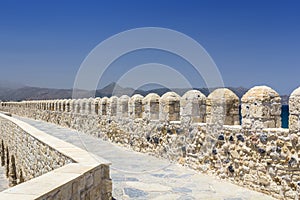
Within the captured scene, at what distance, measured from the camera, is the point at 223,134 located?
611 centimetres

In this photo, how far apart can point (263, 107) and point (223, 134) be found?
1106 mm

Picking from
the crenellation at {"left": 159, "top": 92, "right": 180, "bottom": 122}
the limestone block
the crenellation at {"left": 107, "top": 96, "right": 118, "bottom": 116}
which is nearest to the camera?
the limestone block

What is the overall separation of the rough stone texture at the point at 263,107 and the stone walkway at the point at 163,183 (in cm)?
101

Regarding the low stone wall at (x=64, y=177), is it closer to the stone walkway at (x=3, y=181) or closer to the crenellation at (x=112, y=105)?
the crenellation at (x=112, y=105)

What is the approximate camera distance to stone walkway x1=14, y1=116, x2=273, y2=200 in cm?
519

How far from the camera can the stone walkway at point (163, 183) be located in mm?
5188

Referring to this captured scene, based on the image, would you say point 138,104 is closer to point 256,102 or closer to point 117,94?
point 117,94

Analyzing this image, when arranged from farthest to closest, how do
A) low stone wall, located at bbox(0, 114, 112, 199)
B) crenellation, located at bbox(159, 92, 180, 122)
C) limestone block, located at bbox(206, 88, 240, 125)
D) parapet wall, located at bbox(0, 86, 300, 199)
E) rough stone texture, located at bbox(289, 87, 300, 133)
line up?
crenellation, located at bbox(159, 92, 180, 122), limestone block, located at bbox(206, 88, 240, 125), parapet wall, located at bbox(0, 86, 300, 199), rough stone texture, located at bbox(289, 87, 300, 133), low stone wall, located at bbox(0, 114, 112, 199)

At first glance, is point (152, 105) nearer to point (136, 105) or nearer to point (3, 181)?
point (136, 105)

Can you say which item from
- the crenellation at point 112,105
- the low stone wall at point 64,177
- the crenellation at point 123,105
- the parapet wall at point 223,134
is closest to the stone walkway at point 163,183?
the parapet wall at point 223,134

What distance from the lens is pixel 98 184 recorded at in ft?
14.5

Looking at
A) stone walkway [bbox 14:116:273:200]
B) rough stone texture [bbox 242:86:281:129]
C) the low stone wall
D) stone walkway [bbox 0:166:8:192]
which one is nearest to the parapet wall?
rough stone texture [bbox 242:86:281:129]

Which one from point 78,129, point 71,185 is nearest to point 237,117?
point 71,185

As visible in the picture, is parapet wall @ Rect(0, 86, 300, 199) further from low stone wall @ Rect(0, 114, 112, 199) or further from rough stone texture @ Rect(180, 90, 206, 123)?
low stone wall @ Rect(0, 114, 112, 199)
